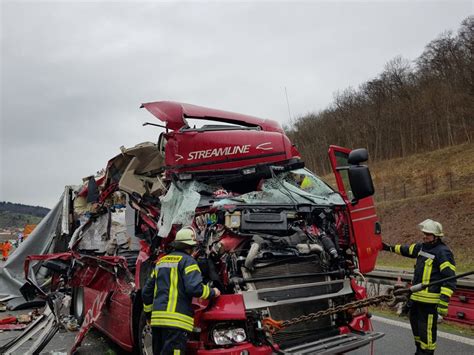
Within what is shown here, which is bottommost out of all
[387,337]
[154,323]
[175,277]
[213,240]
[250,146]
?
[387,337]

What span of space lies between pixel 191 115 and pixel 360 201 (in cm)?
234

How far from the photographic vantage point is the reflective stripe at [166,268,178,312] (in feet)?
12.4

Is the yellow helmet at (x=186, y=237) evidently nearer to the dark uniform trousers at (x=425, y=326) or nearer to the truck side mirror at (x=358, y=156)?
the truck side mirror at (x=358, y=156)

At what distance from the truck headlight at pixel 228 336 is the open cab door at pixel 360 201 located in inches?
63.4

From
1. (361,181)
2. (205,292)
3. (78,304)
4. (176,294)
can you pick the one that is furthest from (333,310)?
(78,304)

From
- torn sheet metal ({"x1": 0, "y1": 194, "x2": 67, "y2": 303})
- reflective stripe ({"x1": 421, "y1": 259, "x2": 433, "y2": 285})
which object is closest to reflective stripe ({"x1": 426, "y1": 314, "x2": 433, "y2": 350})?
reflective stripe ({"x1": 421, "y1": 259, "x2": 433, "y2": 285})

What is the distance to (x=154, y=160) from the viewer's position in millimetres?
6684

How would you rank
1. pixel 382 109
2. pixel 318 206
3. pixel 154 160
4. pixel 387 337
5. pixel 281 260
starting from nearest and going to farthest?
1. pixel 281 260
2. pixel 318 206
3. pixel 387 337
4. pixel 154 160
5. pixel 382 109

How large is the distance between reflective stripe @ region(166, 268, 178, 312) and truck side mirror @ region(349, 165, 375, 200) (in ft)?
6.70

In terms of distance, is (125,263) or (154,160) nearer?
(125,263)

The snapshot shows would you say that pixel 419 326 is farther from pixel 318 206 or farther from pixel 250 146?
pixel 250 146

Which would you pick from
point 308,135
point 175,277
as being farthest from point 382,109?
point 175,277

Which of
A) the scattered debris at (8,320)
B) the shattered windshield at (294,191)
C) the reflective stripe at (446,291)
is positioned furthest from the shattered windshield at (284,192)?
the scattered debris at (8,320)

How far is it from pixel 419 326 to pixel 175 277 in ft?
9.06
